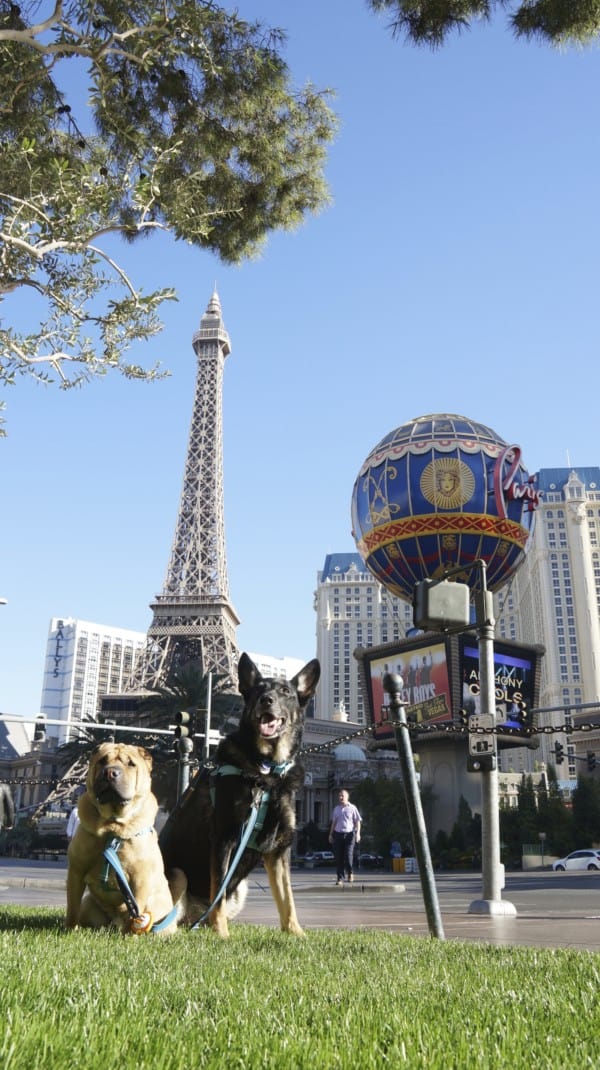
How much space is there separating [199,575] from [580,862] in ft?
180

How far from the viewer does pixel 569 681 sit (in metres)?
132

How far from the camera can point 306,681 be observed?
4891mm

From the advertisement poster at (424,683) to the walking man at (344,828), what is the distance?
67.2 feet

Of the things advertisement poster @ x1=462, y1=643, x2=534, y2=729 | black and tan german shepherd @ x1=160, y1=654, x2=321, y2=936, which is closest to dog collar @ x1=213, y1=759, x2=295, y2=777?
black and tan german shepherd @ x1=160, y1=654, x2=321, y2=936

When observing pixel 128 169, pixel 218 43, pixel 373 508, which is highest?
pixel 373 508

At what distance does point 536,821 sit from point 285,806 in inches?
1505

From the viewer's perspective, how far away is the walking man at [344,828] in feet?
50.7

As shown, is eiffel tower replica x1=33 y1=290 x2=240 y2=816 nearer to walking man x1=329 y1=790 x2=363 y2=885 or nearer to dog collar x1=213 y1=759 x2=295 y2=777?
walking man x1=329 y1=790 x2=363 y2=885

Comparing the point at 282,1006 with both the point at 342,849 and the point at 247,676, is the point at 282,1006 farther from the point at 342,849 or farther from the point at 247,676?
the point at 342,849

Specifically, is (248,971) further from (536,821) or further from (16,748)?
(16,748)

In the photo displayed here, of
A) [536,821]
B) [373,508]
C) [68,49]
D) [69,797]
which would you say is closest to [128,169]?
[68,49]

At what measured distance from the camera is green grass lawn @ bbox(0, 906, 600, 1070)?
194cm

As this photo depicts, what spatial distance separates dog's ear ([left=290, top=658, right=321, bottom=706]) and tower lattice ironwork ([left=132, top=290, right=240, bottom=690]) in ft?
210

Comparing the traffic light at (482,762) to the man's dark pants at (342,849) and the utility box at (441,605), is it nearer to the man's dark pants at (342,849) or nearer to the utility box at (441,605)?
the utility box at (441,605)
